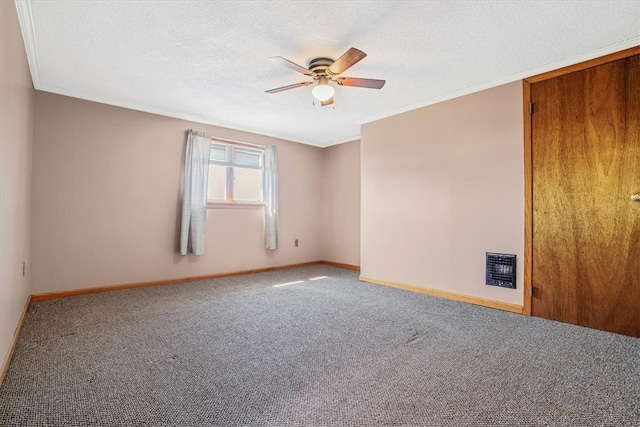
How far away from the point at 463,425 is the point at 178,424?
1207 mm

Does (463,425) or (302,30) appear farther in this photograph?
(302,30)

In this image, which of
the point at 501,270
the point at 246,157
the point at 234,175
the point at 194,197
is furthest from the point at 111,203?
the point at 501,270

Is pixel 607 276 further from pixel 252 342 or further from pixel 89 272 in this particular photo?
pixel 89 272

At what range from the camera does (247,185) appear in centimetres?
494

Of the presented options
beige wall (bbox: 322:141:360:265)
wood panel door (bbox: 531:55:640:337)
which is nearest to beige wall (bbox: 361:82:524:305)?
wood panel door (bbox: 531:55:640:337)

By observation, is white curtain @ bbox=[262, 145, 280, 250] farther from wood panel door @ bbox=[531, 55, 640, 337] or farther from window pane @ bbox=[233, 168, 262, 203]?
wood panel door @ bbox=[531, 55, 640, 337]

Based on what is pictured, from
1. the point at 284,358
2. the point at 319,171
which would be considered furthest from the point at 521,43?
the point at 319,171

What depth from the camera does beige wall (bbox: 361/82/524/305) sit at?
300cm

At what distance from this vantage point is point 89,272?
11.5ft

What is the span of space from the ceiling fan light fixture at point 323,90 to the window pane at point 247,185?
249 cm

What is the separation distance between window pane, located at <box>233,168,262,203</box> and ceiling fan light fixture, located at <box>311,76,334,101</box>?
8.17ft

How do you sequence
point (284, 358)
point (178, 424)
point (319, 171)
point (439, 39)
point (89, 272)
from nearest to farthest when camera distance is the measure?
point (178, 424), point (284, 358), point (439, 39), point (89, 272), point (319, 171)

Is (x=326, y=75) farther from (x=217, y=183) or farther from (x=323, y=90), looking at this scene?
(x=217, y=183)

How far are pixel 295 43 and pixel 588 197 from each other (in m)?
2.67
